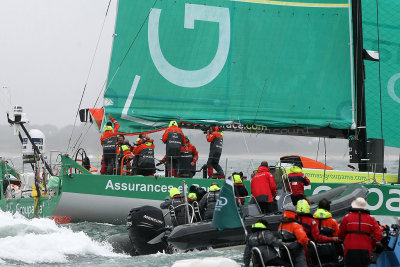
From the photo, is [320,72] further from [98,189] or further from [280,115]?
[98,189]

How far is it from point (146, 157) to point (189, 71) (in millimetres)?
2167

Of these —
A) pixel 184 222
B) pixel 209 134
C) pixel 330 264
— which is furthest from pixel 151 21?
pixel 330 264

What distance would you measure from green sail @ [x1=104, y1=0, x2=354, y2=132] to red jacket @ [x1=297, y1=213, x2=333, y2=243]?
21.1 feet

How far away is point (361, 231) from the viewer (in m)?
8.20

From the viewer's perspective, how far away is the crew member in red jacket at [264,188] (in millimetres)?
11281

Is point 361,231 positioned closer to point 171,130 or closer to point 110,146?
point 171,130

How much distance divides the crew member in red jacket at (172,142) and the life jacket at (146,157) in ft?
1.11

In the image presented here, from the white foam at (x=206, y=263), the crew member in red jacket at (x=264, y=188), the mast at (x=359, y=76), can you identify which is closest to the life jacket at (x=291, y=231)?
the white foam at (x=206, y=263)

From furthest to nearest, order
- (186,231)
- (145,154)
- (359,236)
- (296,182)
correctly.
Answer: (145,154) → (296,182) → (186,231) → (359,236)

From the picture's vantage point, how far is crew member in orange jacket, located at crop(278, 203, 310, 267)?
8.36 m

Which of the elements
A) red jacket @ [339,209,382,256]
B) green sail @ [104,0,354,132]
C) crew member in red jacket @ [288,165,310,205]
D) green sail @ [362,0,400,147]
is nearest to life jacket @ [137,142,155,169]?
green sail @ [104,0,354,132]

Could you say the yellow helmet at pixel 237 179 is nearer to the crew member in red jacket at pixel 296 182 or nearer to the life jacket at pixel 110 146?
the crew member in red jacket at pixel 296 182

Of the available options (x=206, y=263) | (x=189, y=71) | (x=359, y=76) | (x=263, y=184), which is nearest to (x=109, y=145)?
(x=189, y=71)

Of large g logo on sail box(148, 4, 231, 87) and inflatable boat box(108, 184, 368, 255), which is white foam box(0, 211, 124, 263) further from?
large g logo on sail box(148, 4, 231, 87)
